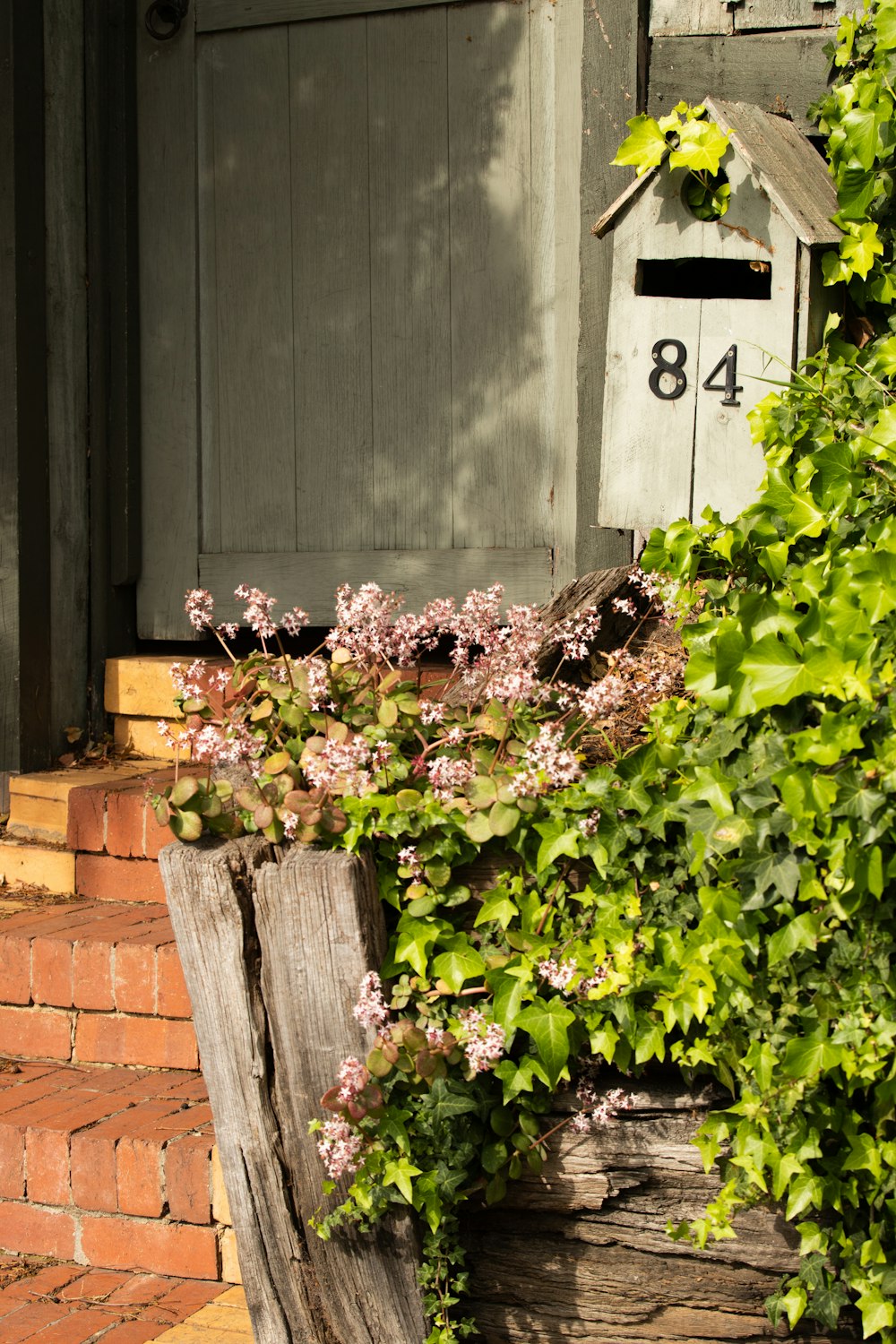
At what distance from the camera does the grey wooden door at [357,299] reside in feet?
11.3

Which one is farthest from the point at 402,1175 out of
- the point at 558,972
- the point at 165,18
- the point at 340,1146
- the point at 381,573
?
the point at 165,18

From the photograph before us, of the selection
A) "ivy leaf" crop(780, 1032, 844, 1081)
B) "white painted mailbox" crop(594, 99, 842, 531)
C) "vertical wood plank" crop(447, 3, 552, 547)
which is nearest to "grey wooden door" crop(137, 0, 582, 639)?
"vertical wood plank" crop(447, 3, 552, 547)

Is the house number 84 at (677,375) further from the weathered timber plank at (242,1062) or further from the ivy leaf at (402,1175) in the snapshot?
the ivy leaf at (402,1175)

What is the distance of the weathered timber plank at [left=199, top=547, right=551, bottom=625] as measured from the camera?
137 inches

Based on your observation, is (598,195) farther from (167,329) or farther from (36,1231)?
(36,1231)

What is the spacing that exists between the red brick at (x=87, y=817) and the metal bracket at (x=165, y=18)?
217cm

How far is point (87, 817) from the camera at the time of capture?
10.6 feet

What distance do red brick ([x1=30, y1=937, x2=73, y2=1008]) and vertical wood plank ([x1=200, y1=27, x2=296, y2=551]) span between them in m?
1.40

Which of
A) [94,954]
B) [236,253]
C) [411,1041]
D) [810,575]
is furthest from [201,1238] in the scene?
[236,253]

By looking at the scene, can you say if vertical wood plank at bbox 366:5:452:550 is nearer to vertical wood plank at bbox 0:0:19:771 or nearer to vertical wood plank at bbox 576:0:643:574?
vertical wood plank at bbox 576:0:643:574

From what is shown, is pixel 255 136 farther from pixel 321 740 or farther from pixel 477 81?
pixel 321 740

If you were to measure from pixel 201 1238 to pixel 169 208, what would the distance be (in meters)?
2.81

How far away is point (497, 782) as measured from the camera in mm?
1730

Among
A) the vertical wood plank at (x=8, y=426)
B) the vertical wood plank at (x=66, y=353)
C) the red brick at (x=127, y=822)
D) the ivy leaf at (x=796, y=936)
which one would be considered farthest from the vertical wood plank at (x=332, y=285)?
the ivy leaf at (x=796, y=936)
